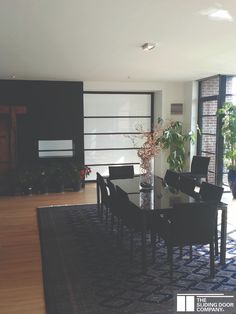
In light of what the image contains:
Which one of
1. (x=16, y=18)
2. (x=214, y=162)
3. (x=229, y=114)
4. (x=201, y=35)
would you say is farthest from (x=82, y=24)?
(x=214, y=162)

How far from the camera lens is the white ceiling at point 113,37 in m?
2.83

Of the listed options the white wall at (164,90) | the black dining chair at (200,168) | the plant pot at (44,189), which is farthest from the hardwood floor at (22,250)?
the white wall at (164,90)

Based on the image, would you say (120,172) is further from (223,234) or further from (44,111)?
(44,111)

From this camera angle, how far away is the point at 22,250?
13.2ft

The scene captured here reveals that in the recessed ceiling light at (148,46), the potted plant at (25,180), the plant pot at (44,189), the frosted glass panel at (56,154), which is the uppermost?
the recessed ceiling light at (148,46)

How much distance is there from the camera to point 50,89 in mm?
7438

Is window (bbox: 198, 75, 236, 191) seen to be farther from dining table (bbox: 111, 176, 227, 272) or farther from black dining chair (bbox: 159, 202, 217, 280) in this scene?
black dining chair (bbox: 159, 202, 217, 280)

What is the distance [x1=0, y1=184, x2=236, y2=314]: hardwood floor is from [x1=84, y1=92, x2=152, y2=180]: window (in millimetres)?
1549

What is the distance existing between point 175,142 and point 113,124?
65.8 inches

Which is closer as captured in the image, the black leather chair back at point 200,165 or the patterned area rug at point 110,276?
the patterned area rug at point 110,276

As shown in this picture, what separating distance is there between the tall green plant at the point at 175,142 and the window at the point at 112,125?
954mm

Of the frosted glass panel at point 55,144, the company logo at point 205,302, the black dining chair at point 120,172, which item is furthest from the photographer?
the frosted glass panel at point 55,144

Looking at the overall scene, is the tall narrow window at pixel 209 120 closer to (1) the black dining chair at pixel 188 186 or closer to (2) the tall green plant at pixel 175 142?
(2) the tall green plant at pixel 175 142

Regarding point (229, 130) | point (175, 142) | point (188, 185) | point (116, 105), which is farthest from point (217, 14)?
point (116, 105)
